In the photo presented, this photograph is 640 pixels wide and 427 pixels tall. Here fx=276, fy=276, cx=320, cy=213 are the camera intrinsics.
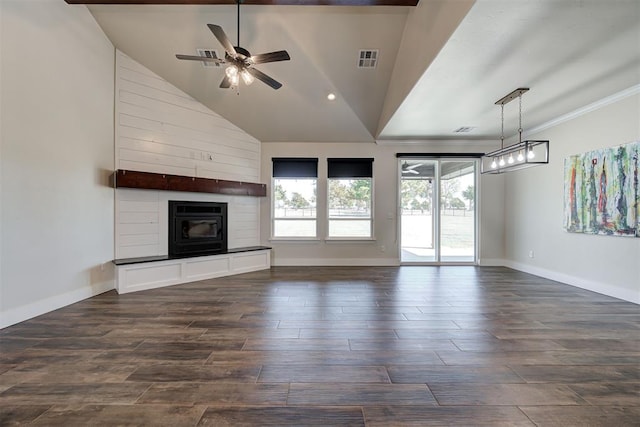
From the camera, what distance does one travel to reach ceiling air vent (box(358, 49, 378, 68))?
3.98 m

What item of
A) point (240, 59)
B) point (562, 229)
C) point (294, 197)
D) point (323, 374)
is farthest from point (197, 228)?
point (562, 229)

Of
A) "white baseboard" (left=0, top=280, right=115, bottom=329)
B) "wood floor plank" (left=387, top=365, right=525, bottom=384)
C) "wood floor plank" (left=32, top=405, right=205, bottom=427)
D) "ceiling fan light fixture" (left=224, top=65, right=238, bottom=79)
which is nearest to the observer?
"wood floor plank" (left=32, top=405, right=205, bottom=427)

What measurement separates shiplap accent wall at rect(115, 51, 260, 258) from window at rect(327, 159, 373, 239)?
2155mm

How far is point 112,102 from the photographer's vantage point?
4.21m

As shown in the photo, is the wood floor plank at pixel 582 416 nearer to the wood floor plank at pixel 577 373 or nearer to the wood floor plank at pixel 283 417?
the wood floor plank at pixel 577 373

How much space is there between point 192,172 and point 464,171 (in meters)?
5.80

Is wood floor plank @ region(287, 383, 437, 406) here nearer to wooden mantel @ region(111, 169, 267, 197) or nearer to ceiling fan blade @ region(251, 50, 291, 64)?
ceiling fan blade @ region(251, 50, 291, 64)

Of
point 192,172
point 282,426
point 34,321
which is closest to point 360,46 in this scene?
point 192,172

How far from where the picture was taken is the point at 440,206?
627cm

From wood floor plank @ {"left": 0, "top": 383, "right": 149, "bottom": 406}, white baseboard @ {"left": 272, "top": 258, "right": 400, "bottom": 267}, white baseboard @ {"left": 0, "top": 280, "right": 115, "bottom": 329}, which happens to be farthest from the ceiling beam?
white baseboard @ {"left": 272, "top": 258, "right": 400, "bottom": 267}

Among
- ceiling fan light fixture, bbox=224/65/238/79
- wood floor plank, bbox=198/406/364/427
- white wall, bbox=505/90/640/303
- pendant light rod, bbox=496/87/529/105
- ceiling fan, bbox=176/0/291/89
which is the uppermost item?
ceiling fan, bbox=176/0/291/89

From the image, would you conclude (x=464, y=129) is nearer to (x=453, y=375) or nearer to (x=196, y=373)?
(x=453, y=375)

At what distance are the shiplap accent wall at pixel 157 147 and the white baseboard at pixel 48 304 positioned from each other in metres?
0.57

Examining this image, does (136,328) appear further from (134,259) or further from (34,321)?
(134,259)
